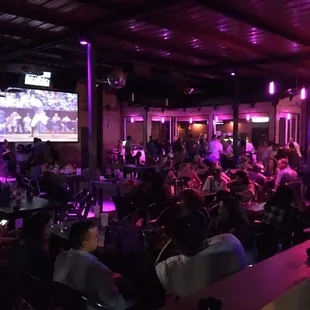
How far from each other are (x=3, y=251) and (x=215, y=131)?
13.1 m

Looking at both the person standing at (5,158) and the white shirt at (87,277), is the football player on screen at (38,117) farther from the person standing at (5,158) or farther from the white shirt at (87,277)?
the white shirt at (87,277)

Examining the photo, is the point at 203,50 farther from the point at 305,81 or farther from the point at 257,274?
the point at 257,274

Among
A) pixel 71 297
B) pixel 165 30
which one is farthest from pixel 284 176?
pixel 71 297

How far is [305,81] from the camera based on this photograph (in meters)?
12.9

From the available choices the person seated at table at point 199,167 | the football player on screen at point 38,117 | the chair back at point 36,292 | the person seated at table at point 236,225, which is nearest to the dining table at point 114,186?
the person seated at table at point 199,167

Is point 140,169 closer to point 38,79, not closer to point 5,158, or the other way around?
point 38,79

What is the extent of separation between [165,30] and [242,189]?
3.26 m

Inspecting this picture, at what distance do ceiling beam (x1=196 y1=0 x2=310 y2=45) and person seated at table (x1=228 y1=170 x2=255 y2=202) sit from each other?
2.17 m

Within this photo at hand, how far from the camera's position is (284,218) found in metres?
3.78

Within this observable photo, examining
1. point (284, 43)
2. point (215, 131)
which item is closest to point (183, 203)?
point (284, 43)

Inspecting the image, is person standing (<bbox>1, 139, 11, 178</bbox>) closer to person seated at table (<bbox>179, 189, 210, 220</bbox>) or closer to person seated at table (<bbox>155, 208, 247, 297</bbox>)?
person seated at table (<bbox>179, 189, 210, 220</bbox>)

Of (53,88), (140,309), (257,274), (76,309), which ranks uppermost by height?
(53,88)

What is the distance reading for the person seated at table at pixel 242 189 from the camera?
5.00 metres

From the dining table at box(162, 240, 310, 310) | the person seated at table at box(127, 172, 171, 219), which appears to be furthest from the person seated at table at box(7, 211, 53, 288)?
the person seated at table at box(127, 172, 171, 219)
